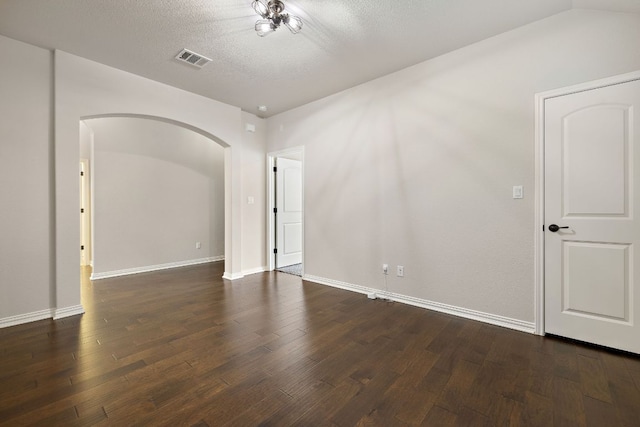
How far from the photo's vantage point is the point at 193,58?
3156 millimetres

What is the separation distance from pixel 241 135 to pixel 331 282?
2908 millimetres

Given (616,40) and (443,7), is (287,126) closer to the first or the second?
(443,7)

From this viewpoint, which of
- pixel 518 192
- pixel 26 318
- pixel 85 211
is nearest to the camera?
pixel 518 192

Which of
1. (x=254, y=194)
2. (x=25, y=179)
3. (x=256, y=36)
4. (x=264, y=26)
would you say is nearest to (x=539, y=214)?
(x=264, y=26)

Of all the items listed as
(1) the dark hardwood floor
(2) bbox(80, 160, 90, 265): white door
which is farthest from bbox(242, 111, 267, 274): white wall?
(2) bbox(80, 160, 90, 265): white door

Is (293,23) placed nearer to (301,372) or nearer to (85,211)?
(301,372)

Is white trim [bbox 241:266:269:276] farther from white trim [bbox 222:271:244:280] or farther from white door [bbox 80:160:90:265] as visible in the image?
white door [bbox 80:160:90:265]

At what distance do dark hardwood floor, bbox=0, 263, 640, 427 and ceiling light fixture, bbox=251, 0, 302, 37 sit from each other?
2.73 m

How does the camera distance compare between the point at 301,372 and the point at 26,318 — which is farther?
the point at 26,318

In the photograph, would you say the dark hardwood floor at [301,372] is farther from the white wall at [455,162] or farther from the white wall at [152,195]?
the white wall at [152,195]

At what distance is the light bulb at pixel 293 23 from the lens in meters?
2.37

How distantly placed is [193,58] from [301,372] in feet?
11.0

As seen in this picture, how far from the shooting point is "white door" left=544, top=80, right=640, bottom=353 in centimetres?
218

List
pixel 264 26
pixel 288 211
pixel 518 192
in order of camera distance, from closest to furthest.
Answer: pixel 264 26 < pixel 518 192 < pixel 288 211
